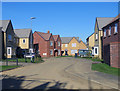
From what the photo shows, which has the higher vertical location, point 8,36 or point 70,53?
point 8,36

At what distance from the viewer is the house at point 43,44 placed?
47.6 meters

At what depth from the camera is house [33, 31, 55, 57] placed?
47594mm

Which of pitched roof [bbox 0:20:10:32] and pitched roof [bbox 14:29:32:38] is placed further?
pitched roof [bbox 14:29:32:38]

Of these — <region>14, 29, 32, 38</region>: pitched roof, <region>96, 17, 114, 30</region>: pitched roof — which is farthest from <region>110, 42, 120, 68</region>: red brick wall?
<region>14, 29, 32, 38</region>: pitched roof

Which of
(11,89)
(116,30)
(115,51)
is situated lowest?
(11,89)

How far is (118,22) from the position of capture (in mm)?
18594

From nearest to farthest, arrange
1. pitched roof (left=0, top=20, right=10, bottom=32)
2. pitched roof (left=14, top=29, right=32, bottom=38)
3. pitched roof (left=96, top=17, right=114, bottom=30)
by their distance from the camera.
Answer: pitched roof (left=0, top=20, right=10, bottom=32)
pitched roof (left=96, top=17, right=114, bottom=30)
pitched roof (left=14, top=29, right=32, bottom=38)

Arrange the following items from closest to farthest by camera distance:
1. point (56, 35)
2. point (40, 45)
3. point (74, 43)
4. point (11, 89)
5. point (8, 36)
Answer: point (11, 89)
point (8, 36)
point (40, 45)
point (56, 35)
point (74, 43)

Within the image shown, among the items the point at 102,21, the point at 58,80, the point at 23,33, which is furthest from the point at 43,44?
the point at 58,80

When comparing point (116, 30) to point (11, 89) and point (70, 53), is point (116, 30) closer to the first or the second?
point (11, 89)

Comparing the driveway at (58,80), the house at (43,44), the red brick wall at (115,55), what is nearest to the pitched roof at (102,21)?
the red brick wall at (115,55)

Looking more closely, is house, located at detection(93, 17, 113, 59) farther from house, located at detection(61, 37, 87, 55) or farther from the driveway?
house, located at detection(61, 37, 87, 55)

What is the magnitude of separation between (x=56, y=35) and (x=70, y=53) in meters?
12.9

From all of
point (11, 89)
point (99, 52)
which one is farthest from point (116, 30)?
point (11, 89)
